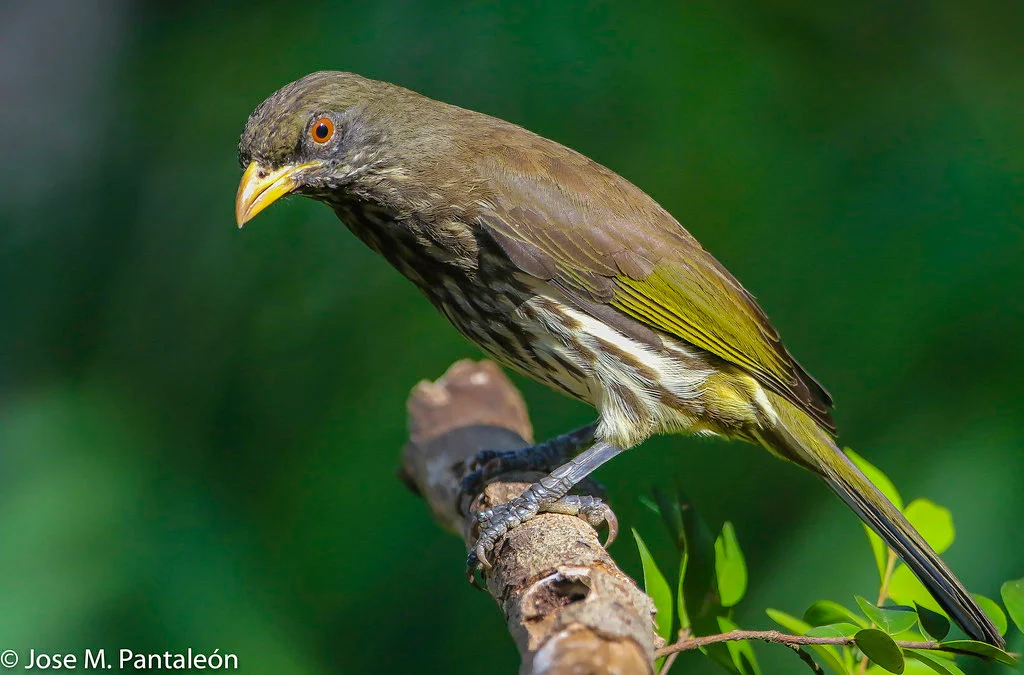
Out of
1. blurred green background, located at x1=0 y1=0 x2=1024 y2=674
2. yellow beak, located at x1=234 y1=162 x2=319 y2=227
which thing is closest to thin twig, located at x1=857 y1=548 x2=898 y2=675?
blurred green background, located at x1=0 y1=0 x2=1024 y2=674

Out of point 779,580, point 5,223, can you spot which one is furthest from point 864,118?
point 5,223

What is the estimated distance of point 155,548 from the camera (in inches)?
153

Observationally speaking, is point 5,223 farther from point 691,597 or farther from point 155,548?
point 691,597

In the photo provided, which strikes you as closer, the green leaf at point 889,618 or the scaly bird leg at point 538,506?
the green leaf at point 889,618

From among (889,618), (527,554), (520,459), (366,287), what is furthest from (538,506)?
(366,287)

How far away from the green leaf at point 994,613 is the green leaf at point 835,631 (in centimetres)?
64

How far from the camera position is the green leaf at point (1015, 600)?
202cm

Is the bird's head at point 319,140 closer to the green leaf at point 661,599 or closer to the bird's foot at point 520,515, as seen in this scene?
the bird's foot at point 520,515

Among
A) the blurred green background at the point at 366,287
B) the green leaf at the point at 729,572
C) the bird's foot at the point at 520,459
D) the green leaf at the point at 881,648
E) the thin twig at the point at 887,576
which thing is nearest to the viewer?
the green leaf at the point at 881,648

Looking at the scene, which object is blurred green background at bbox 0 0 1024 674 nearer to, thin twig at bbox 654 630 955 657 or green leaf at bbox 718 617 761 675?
green leaf at bbox 718 617 761 675

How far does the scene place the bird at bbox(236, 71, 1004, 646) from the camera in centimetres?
253

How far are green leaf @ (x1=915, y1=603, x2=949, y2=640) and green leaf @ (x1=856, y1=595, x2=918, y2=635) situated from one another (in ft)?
0.05

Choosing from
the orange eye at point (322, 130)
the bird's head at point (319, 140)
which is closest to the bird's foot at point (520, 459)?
the bird's head at point (319, 140)

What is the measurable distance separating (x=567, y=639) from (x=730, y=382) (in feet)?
3.93
